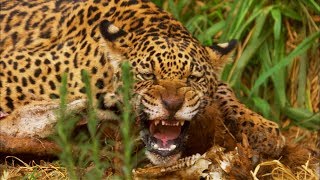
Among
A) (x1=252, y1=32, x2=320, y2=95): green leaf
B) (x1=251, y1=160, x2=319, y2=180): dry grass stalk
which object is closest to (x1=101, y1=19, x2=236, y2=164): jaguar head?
(x1=251, y1=160, x2=319, y2=180): dry grass stalk

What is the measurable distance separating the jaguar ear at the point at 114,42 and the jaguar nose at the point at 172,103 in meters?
0.80

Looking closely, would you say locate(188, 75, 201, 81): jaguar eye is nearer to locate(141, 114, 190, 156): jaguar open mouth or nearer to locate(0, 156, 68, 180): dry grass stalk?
locate(141, 114, 190, 156): jaguar open mouth

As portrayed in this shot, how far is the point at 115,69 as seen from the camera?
6.82 meters

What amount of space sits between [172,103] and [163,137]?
42 cm

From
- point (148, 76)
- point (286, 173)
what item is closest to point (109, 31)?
point (148, 76)

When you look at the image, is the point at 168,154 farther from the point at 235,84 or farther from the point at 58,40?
the point at 235,84

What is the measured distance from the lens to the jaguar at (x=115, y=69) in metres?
6.39

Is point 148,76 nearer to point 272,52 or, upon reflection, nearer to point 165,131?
point 165,131

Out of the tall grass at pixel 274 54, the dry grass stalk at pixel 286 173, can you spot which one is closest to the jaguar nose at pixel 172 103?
the dry grass stalk at pixel 286 173

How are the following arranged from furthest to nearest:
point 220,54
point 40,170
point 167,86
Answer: point 220,54
point 40,170
point 167,86

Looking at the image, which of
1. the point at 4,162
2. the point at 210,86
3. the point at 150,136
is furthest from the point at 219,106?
the point at 4,162

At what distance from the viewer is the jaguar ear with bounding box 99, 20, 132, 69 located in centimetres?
682

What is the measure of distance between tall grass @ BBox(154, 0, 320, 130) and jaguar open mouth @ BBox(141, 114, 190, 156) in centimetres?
247

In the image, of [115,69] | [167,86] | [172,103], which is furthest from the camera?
[115,69]
